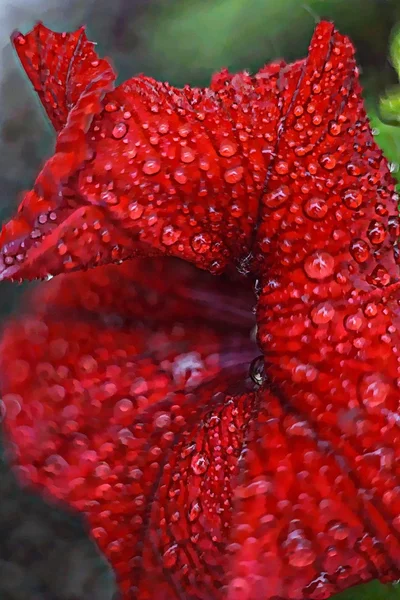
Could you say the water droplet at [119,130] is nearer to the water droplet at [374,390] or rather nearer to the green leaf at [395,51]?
the water droplet at [374,390]

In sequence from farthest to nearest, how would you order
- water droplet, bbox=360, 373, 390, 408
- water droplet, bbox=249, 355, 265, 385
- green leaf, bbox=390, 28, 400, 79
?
green leaf, bbox=390, 28, 400, 79, water droplet, bbox=249, 355, 265, 385, water droplet, bbox=360, 373, 390, 408

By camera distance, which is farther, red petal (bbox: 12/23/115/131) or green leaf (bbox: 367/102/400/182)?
green leaf (bbox: 367/102/400/182)

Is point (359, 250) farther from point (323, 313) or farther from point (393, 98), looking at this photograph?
point (393, 98)

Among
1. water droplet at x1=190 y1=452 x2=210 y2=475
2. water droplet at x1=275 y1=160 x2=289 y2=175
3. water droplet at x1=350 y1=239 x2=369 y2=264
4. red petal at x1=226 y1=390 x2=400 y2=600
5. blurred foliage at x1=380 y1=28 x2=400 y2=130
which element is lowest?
red petal at x1=226 y1=390 x2=400 y2=600

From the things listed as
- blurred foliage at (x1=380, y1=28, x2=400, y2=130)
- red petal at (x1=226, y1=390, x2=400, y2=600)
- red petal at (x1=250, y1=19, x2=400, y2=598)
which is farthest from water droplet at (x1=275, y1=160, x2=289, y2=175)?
blurred foliage at (x1=380, y1=28, x2=400, y2=130)

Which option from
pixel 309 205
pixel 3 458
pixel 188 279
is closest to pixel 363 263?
pixel 309 205

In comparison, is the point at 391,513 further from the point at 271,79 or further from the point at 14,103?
the point at 14,103

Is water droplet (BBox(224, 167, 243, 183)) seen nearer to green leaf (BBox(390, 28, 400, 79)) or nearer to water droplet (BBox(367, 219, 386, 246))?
water droplet (BBox(367, 219, 386, 246))

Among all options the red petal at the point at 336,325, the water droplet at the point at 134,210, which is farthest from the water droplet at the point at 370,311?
the water droplet at the point at 134,210
